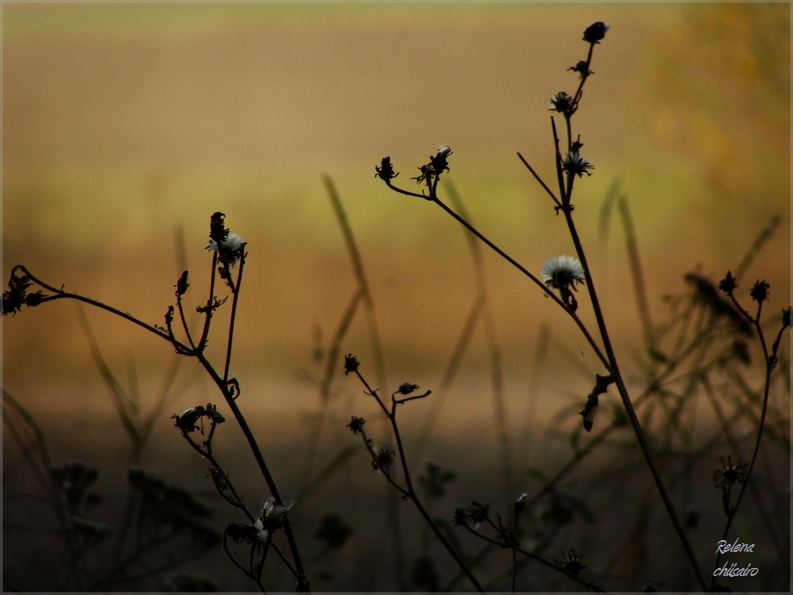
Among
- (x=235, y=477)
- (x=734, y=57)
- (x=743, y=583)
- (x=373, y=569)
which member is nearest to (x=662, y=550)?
(x=743, y=583)

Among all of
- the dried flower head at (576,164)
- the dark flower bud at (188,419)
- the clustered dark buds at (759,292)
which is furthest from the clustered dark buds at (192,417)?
the clustered dark buds at (759,292)

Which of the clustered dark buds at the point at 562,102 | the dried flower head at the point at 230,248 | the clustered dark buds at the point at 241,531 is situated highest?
the clustered dark buds at the point at 562,102

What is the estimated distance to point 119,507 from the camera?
4.94 ft

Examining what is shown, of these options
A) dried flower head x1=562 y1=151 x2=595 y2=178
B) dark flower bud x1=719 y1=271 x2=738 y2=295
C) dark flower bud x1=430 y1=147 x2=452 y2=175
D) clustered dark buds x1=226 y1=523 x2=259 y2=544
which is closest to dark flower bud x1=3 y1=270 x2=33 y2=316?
clustered dark buds x1=226 y1=523 x2=259 y2=544

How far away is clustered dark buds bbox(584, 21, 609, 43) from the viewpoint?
24.5 inches

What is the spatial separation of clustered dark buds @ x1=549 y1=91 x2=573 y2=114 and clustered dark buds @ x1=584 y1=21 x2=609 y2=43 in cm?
5

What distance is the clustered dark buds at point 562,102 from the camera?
626mm

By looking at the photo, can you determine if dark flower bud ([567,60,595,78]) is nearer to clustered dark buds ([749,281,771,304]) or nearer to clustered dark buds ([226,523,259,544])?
clustered dark buds ([749,281,771,304])

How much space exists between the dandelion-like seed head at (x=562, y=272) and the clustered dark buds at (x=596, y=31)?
179mm

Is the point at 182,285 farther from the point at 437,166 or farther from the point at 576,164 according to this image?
the point at 576,164

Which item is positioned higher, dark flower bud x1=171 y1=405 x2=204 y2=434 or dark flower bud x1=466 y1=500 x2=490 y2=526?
dark flower bud x1=171 y1=405 x2=204 y2=434

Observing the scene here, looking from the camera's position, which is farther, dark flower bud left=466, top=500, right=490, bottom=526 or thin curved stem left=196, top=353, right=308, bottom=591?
dark flower bud left=466, top=500, right=490, bottom=526

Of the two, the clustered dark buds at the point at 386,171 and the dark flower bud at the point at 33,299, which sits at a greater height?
the clustered dark buds at the point at 386,171

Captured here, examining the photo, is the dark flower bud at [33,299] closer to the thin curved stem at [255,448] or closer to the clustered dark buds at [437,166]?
the thin curved stem at [255,448]
